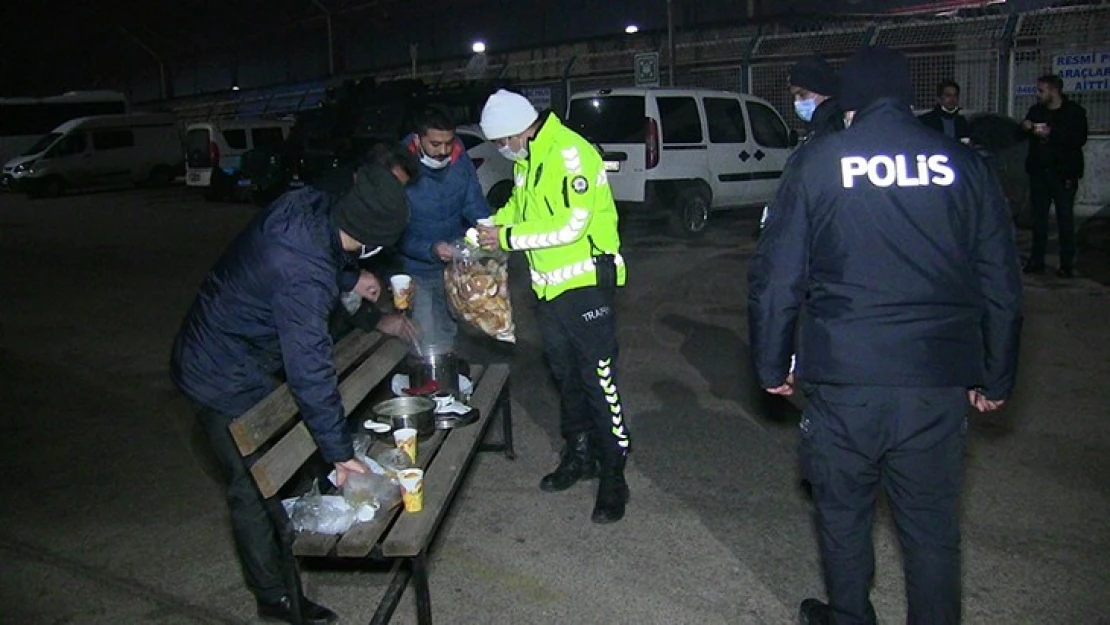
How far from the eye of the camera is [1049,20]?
1540 cm

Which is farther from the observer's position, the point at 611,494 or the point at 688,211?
the point at 688,211

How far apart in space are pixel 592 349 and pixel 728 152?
10199mm

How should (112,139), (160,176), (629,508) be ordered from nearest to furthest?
(629,508)
(112,139)
(160,176)

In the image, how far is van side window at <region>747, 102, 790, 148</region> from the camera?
15.0 metres

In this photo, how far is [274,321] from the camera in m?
3.59

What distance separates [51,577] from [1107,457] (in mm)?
5422

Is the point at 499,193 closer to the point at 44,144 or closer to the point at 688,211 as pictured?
the point at 688,211

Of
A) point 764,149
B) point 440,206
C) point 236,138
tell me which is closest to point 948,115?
point 764,149

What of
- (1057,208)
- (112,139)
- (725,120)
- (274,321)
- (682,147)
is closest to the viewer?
(274,321)

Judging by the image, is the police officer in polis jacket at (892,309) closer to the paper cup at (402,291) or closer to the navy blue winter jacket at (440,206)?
the paper cup at (402,291)

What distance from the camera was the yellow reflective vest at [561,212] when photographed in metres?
4.61

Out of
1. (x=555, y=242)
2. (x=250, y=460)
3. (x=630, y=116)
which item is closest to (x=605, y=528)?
(x=555, y=242)

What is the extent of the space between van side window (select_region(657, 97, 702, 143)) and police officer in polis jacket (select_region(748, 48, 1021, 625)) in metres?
10.6

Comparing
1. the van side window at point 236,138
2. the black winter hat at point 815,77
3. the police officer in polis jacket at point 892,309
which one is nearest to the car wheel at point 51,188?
the van side window at point 236,138
